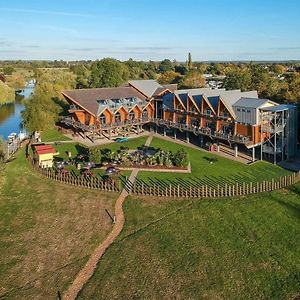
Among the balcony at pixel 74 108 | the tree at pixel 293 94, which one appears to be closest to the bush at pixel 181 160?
the balcony at pixel 74 108

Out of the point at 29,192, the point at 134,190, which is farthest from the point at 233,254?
the point at 29,192

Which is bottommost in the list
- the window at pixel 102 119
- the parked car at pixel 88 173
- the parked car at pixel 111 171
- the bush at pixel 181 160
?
the parked car at pixel 88 173

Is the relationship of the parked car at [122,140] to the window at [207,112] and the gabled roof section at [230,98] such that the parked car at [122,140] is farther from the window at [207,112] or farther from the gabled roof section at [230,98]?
the gabled roof section at [230,98]

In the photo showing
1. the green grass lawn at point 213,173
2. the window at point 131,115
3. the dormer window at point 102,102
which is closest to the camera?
the green grass lawn at point 213,173

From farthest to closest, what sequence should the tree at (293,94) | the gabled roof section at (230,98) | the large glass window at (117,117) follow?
1. the large glass window at (117,117)
2. the tree at (293,94)
3. the gabled roof section at (230,98)

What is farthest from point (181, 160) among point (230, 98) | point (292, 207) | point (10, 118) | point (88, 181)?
point (10, 118)

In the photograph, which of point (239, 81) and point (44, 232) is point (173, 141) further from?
point (239, 81)
